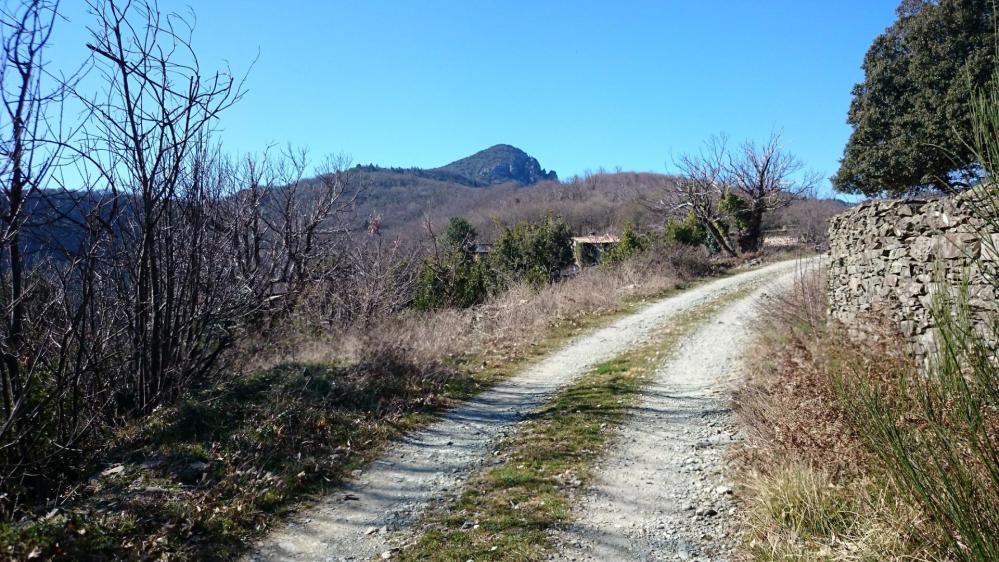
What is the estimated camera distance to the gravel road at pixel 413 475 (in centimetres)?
418

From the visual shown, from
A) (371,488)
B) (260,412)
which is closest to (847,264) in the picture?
Result: (371,488)

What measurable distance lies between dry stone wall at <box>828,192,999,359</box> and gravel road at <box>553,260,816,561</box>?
72.7 inches

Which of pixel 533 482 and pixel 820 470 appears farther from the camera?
pixel 533 482

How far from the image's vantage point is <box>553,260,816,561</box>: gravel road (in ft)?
12.8

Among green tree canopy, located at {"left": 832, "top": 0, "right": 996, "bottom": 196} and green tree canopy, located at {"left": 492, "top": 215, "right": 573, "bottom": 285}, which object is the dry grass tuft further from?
green tree canopy, located at {"left": 492, "top": 215, "right": 573, "bottom": 285}

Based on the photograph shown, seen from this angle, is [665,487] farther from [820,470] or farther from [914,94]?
[914,94]

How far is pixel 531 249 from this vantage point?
24.5 m

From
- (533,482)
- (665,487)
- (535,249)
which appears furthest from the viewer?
(535,249)

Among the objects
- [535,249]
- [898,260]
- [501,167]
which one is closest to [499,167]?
[501,167]

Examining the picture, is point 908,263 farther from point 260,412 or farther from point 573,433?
point 260,412

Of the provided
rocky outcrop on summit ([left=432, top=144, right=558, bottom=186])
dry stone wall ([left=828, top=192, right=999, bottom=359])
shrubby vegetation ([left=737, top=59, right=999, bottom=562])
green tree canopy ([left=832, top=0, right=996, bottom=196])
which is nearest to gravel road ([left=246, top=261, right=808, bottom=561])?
shrubby vegetation ([left=737, top=59, right=999, bottom=562])

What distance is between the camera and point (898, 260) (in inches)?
229

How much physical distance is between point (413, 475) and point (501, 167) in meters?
174

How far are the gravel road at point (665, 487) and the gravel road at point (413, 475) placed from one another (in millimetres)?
367
